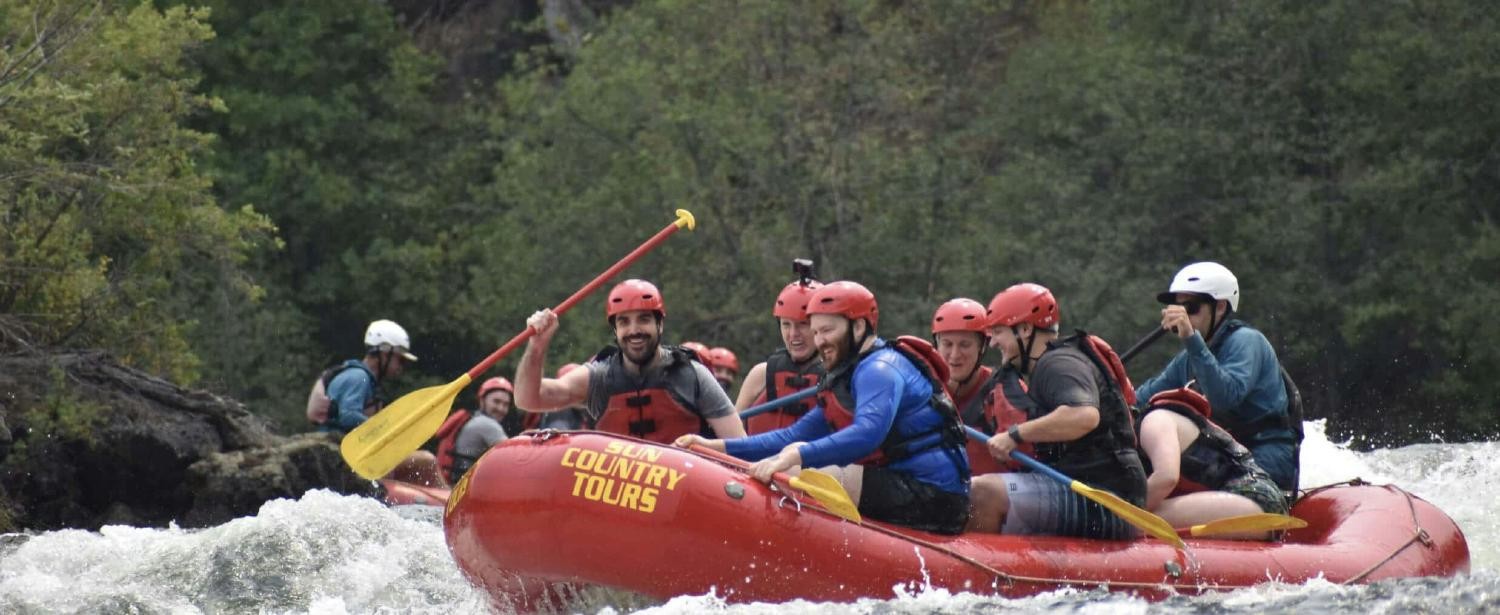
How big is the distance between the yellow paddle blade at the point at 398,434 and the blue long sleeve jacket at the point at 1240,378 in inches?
137

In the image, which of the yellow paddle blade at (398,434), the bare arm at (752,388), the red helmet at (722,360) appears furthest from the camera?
the red helmet at (722,360)

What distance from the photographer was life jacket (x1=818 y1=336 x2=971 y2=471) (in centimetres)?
867

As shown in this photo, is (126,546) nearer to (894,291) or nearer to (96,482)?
(96,482)

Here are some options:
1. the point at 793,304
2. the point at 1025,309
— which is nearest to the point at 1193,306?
the point at 1025,309

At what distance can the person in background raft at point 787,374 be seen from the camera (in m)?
10.5

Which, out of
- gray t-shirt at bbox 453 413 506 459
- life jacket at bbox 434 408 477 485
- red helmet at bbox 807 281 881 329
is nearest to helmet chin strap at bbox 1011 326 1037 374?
red helmet at bbox 807 281 881 329

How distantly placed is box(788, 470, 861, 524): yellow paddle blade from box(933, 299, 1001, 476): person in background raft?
1426 mm

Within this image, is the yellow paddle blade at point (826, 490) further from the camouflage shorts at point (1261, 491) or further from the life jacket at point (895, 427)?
the camouflage shorts at point (1261, 491)

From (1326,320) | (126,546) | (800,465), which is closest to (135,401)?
(126,546)

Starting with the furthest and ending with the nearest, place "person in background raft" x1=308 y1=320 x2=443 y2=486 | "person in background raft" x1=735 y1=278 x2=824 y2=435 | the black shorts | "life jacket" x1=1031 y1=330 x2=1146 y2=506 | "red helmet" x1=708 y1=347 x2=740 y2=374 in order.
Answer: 1. "red helmet" x1=708 y1=347 x2=740 y2=374
2. "person in background raft" x1=308 y1=320 x2=443 y2=486
3. "person in background raft" x1=735 y1=278 x2=824 y2=435
4. "life jacket" x1=1031 y1=330 x2=1146 y2=506
5. the black shorts

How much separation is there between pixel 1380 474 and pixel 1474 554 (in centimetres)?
360

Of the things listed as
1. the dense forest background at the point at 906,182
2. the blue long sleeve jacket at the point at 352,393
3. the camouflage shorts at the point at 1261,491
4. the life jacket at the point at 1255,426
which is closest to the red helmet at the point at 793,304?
the life jacket at the point at 1255,426

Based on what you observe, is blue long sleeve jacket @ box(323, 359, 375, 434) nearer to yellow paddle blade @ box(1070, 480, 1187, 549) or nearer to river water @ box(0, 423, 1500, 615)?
river water @ box(0, 423, 1500, 615)

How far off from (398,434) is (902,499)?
2.58m
